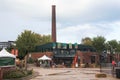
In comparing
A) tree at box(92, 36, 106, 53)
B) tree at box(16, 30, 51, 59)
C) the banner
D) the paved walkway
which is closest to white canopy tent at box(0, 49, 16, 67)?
the banner

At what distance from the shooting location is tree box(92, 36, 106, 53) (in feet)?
432

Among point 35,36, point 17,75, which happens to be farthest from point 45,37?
point 17,75

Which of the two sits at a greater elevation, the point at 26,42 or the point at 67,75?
the point at 26,42

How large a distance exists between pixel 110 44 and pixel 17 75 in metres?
113

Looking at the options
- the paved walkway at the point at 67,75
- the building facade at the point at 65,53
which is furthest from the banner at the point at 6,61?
the building facade at the point at 65,53

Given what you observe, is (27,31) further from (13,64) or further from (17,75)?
(17,75)

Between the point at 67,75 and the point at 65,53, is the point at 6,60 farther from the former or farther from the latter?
the point at 65,53

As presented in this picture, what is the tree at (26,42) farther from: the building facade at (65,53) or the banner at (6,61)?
the banner at (6,61)

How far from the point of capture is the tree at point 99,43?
131625 mm

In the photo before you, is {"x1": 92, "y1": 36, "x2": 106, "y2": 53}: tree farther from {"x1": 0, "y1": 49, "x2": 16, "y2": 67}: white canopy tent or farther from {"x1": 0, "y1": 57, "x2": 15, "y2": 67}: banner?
{"x1": 0, "y1": 49, "x2": 16, "y2": 67}: white canopy tent

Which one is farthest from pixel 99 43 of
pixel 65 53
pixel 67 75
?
pixel 67 75

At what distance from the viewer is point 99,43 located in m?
132

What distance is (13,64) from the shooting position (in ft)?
136

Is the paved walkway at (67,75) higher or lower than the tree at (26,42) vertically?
lower
